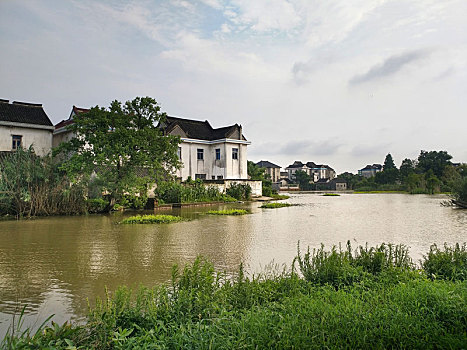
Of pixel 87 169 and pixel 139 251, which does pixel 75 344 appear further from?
pixel 87 169

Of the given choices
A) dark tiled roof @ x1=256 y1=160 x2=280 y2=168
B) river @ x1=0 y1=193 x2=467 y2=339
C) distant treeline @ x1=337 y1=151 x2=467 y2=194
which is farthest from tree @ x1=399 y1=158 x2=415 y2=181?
river @ x1=0 y1=193 x2=467 y2=339

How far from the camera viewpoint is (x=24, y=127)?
23453 millimetres

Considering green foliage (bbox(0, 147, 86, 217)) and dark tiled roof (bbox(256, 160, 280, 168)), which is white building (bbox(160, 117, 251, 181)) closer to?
green foliage (bbox(0, 147, 86, 217))

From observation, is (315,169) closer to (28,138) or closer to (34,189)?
(28,138)

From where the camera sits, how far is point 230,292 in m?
4.41

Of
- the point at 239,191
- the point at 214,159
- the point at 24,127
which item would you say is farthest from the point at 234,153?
the point at 24,127

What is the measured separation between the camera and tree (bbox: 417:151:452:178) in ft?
188

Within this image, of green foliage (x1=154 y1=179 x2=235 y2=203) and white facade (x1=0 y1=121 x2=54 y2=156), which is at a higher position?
white facade (x1=0 y1=121 x2=54 y2=156)

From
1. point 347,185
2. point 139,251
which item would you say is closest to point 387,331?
point 139,251

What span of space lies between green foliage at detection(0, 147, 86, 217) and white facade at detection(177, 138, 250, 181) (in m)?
16.2

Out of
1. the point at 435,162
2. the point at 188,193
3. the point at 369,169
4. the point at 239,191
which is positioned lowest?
the point at 188,193

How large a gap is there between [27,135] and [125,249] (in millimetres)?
19061

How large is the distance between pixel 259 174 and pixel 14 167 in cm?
2839

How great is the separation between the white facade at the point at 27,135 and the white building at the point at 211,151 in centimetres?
1052
